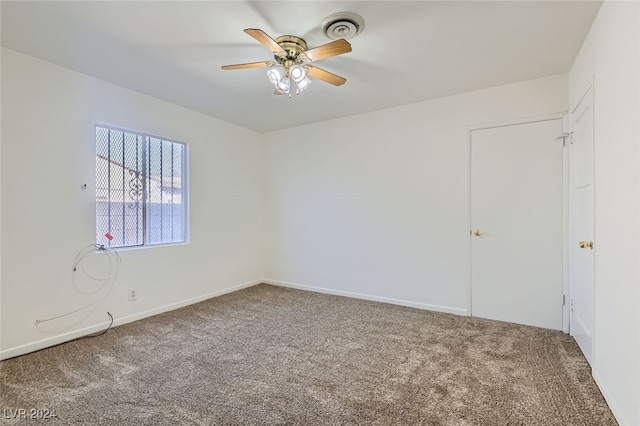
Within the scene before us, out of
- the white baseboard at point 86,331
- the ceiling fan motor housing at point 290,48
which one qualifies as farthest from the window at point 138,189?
the ceiling fan motor housing at point 290,48

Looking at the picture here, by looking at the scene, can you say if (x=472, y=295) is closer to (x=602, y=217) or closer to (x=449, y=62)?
(x=602, y=217)

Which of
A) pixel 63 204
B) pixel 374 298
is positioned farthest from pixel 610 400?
pixel 63 204

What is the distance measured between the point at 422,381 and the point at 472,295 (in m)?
1.67

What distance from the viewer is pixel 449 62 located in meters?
2.72

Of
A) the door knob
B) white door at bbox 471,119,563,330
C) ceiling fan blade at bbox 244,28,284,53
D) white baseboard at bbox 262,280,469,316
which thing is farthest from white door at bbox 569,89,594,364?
ceiling fan blade at bbox 244,28,284,53

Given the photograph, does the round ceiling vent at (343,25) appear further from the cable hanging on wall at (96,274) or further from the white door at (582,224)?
the cable hanging on wall at (96,274)

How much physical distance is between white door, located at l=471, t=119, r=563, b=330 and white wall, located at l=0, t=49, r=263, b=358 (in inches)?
138

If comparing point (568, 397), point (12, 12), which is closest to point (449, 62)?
point (568, 397)

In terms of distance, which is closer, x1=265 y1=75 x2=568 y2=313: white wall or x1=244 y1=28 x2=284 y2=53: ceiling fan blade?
x1=244 y1=28 x2=284 y2=53: ceiling fan blade

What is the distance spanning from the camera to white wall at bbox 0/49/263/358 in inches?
99.2

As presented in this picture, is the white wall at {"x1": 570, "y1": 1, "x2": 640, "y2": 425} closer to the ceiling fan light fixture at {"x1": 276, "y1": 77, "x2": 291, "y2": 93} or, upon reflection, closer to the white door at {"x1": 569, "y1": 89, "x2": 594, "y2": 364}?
the white door at {"x1": 569, "y1": 89, "x2": 594, "y2": 364}

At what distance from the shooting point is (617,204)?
1757 millimetres

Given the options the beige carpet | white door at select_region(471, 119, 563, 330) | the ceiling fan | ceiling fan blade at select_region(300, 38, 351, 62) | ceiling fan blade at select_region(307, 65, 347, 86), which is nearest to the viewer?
the beige carpet

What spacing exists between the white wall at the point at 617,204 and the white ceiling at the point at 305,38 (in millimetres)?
430
